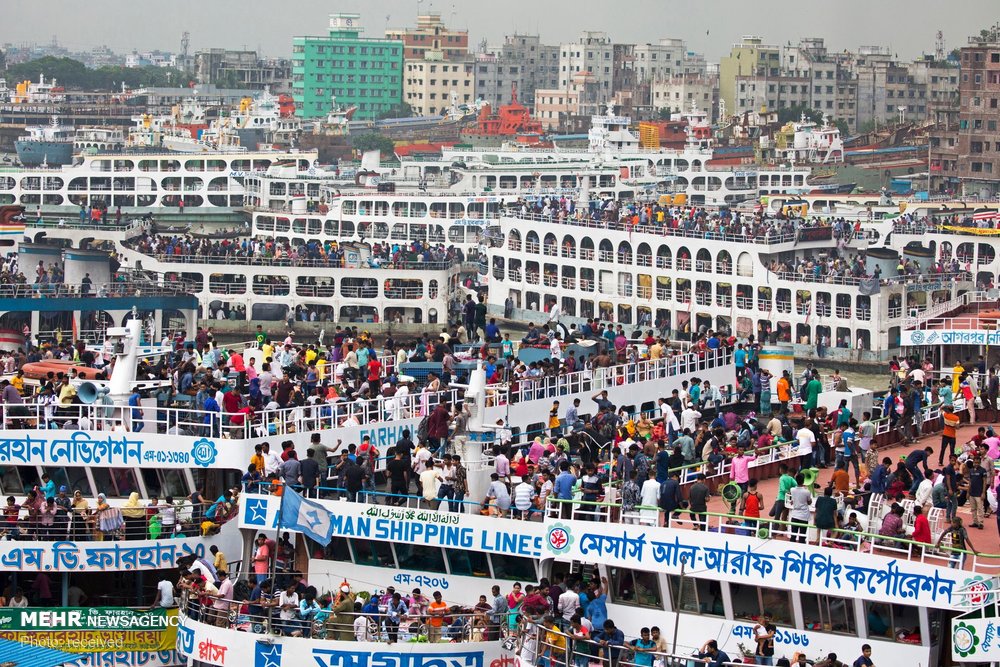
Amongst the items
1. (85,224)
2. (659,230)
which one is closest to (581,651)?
(659,230)

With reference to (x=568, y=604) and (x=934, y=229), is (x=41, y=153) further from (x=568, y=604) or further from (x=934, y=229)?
(x=568, y=604)

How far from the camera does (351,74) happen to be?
579 feet

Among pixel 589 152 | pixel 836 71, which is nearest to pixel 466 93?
pixel 836 71

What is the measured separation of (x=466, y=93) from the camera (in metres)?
175

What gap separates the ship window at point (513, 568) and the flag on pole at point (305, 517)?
2.28 meters

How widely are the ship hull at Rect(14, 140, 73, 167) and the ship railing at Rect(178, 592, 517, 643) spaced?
276 ft

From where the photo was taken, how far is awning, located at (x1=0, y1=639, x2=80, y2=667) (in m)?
22.4

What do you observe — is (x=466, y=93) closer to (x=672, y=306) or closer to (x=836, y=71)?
(x=836, y=71)

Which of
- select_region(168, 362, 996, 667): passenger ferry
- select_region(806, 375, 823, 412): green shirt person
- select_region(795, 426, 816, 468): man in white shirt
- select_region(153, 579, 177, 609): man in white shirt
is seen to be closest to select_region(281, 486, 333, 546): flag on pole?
select_region(168, 362, 996, 667): passenger ferry

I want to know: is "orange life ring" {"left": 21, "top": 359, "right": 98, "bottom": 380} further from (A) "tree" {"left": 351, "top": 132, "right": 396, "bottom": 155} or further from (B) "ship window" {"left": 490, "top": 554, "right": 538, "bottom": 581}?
(A) "tree" {"left": 351, "top": 132, "right": 396, "bottom": 155}

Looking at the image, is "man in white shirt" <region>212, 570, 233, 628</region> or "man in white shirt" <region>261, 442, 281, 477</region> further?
"man in white shirt" <region>261, 442, 281, 477</region>

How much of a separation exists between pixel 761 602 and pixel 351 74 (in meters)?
157

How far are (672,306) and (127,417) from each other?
37.1 metres

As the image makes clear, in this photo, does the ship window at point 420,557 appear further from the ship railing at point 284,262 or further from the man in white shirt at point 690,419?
the ship railing at point 284,262
